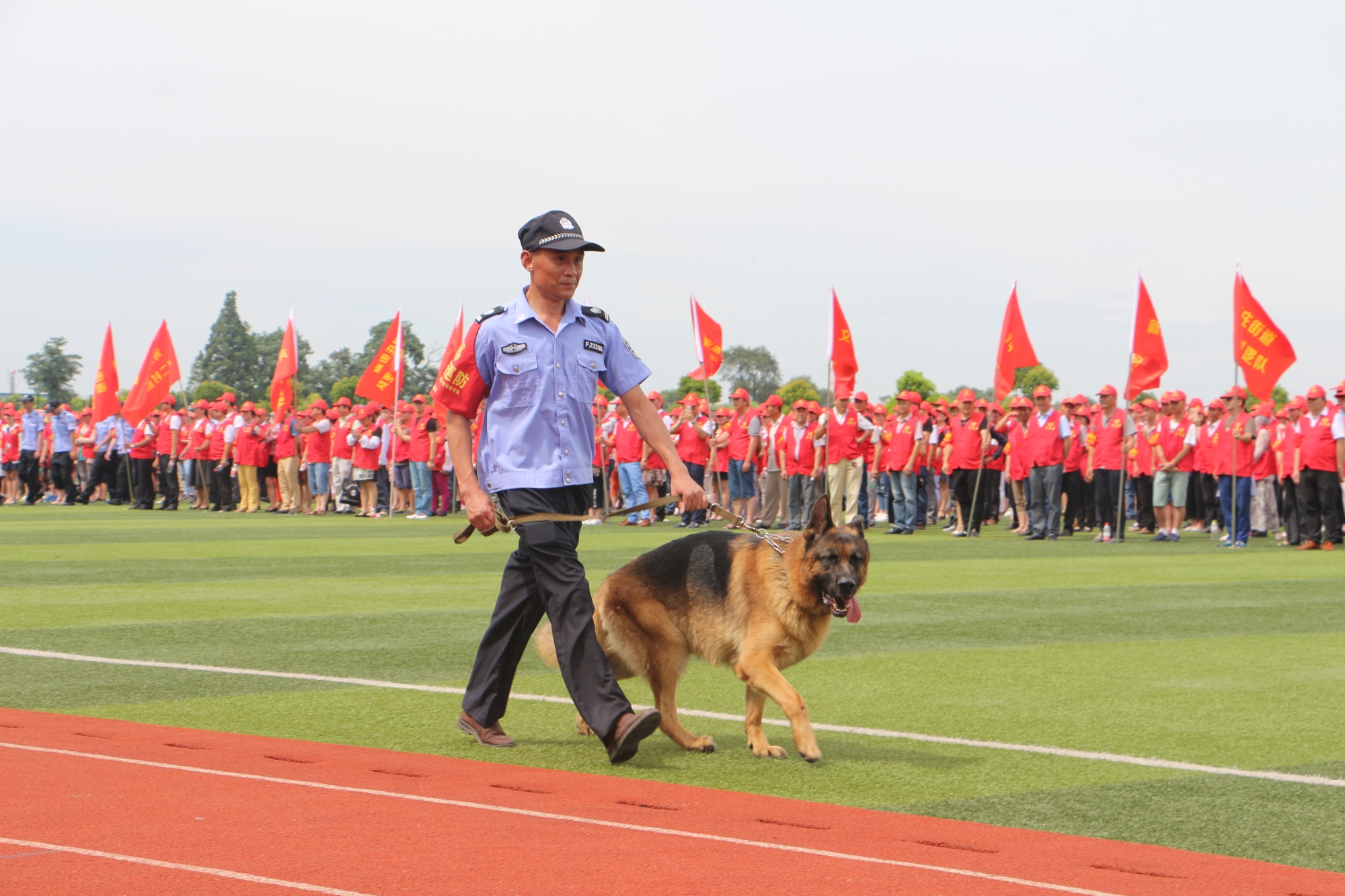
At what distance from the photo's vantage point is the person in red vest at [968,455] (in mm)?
23953

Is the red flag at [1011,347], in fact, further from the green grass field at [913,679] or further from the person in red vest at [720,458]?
the green grass field at [913,679]

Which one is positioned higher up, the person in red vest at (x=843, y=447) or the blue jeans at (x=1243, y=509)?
the person in red vest at (x=843, y=447)

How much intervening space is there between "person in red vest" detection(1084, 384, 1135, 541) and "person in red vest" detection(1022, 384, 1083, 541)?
70 centimetres

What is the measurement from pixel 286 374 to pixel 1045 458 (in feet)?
56.9

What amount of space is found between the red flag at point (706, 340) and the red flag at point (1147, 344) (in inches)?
Result: 385

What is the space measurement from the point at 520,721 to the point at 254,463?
25462mm

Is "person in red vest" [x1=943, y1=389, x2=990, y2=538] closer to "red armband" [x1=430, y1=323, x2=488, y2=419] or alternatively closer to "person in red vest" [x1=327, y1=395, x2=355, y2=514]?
"person in red vest" [x1=327, y1=395, x2=355, y2=514]

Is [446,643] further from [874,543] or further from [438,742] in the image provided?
[874,543]

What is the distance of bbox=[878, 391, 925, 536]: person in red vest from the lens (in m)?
24.1

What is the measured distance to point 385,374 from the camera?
30812 mm

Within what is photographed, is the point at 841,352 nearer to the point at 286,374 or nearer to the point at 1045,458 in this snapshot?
the point at 1045,458

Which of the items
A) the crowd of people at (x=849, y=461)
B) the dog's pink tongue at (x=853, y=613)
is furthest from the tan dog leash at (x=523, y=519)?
the crowd of people at (x=849, y=461)

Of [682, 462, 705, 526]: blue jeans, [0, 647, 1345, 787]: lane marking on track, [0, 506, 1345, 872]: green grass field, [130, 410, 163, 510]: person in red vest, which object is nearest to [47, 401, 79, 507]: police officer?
[130, 410, 163, 510]: person in red vest

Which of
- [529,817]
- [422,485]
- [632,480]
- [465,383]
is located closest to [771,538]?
[465,383]
